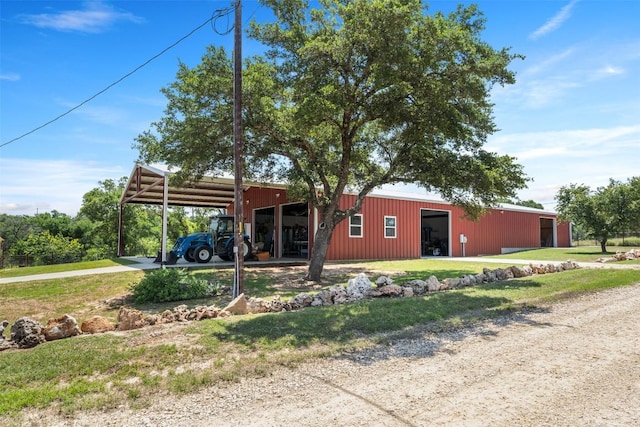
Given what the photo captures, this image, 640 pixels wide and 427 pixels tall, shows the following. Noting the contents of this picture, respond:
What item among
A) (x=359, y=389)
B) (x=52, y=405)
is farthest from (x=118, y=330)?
(x=359, y=389)

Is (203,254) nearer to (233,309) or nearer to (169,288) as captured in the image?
(169,288)

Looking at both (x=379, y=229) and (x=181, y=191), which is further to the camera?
(x=379, y=229)

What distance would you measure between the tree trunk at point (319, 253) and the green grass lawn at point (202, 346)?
12.1ft

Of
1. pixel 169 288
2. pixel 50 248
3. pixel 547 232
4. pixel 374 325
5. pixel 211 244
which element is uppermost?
pixel 547 232

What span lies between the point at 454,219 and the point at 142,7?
20063 mm

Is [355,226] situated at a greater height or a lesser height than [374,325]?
greater

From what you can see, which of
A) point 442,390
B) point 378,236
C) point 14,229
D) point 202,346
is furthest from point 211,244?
point 14,229

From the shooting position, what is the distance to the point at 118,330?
5.62 metres

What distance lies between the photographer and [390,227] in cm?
2056

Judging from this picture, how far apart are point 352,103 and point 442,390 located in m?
7.49

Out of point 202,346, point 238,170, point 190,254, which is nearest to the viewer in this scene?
point 202,346

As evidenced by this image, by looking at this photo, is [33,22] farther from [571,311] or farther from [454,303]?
[571,311]

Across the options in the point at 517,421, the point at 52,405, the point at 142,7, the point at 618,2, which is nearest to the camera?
the point at 517,421

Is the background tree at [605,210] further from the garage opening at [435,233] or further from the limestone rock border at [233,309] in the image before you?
the limestone rock border at [233,309]
